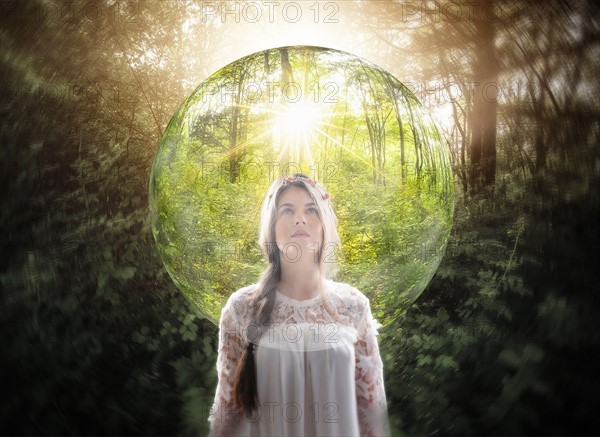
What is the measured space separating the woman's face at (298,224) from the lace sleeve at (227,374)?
351 millimetres

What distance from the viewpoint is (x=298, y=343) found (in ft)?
8.14

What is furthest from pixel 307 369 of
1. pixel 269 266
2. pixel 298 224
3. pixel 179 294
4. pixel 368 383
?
pixel 179 294

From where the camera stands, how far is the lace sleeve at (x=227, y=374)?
255cm

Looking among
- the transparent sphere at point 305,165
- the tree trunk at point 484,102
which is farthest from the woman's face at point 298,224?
the tree trunk at point 484,102

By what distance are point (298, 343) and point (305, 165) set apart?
2.25 ft

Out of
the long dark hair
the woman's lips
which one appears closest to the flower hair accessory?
the long dark hair

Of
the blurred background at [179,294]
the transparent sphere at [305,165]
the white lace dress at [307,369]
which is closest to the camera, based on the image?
the white lace dress at [307,369]

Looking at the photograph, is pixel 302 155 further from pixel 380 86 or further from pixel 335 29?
pixel 335 29

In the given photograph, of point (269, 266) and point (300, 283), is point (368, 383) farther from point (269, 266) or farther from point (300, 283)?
point (269, 266)

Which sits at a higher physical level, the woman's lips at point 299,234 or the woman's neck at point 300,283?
the woman's lips at point 299,234

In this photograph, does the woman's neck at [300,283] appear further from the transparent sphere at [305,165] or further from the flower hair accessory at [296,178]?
the flower hair accessory at [296,178]

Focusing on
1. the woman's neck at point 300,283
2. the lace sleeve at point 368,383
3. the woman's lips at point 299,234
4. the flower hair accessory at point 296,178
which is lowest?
the lace sleeve at point 368,383

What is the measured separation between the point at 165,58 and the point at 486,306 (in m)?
2.22

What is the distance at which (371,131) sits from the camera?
2.68m
